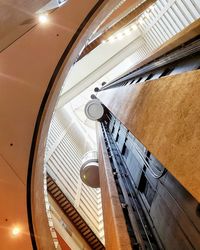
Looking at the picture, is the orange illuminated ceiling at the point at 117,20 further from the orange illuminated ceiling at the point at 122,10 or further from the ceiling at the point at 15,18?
the ceiling at the point at 15,18

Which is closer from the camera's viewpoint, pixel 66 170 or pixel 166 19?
pixel 166 19

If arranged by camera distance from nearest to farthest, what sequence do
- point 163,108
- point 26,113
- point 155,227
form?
1. point 163,108
2. point 155,227
3. point 26,113

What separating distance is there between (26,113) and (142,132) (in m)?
2.21

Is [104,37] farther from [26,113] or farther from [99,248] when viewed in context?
[99,248]

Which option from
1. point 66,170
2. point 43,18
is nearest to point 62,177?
point 66,170

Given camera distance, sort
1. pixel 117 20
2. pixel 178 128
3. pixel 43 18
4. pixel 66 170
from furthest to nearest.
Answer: pixel 66 170, pixel 117 20, pixel 43 18, pixel 178 128

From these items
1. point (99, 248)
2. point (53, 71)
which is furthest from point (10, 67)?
point (99, 248)

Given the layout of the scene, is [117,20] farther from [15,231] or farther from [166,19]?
[15,231]

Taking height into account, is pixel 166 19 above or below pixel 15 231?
above

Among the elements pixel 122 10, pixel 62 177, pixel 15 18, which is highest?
pixel 122 10

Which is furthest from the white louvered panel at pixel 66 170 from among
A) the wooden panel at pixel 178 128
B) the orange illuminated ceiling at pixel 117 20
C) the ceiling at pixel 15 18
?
the wooden panel at pixel 178 128

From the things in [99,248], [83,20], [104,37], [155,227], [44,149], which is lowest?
[99,248]

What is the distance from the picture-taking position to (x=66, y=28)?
3.60 m

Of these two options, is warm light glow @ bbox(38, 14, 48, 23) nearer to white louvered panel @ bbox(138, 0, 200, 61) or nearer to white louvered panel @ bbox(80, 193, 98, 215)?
white louvered panel @ bbox(138, 0, 200, 61)
